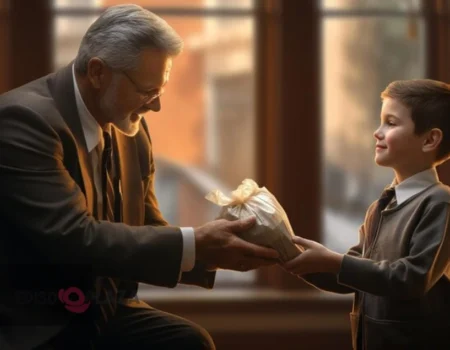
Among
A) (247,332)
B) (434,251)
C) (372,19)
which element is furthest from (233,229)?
(372,19)

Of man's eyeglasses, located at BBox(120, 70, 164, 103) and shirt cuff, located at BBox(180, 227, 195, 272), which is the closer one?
shirt cuff, located at BBox(180, 227, 195, 272)

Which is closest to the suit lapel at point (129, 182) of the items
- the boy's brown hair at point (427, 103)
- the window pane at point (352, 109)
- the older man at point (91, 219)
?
the older man at point (91, 219)

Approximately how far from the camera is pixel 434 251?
2518mm

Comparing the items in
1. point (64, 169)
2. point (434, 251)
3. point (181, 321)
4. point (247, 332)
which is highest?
point (64, 169)

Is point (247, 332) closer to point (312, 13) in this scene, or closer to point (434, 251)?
point (312, 13)

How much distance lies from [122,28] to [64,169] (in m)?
0.41

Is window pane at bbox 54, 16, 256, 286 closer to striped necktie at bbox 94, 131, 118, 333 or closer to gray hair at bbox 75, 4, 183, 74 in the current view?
striped necktie at bbox 94, 131, 118, 333

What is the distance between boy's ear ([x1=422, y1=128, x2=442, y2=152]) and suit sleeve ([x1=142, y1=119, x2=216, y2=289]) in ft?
2.31

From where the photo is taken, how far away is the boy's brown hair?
2.64 m

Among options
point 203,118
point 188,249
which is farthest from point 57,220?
point 203,118

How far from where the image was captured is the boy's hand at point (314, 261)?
255cm

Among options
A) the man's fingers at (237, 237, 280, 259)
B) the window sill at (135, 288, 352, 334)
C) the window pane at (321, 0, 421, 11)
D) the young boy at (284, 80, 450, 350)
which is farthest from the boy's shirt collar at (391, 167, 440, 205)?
the window pane at (321, 0, 421, 11)

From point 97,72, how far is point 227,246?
0.59m

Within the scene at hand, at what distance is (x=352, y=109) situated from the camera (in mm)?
4488
